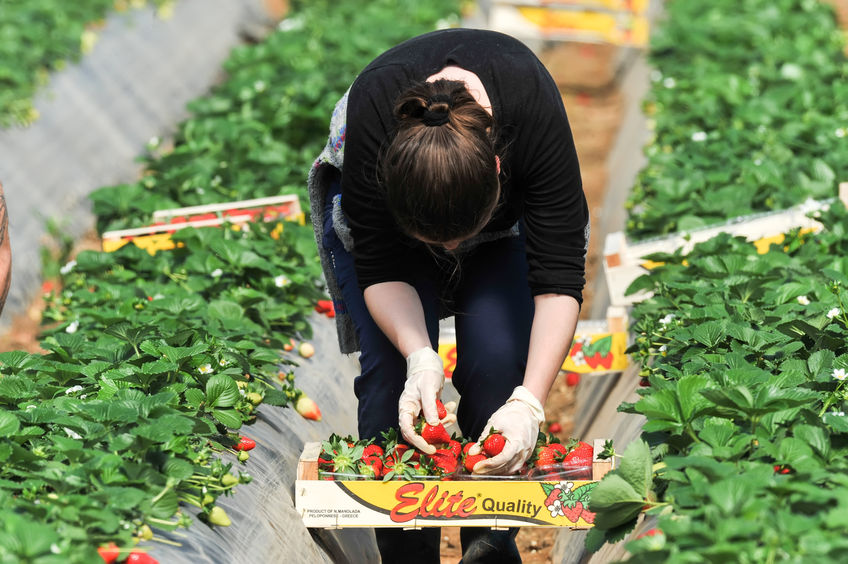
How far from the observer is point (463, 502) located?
2996 mm

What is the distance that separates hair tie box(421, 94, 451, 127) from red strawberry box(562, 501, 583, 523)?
1084 millimetres

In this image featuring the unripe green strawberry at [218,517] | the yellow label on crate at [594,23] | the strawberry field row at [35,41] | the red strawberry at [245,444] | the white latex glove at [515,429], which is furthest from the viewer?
the yellow label on crate at [594,23]

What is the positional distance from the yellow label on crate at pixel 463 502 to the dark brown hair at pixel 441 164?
0.71m

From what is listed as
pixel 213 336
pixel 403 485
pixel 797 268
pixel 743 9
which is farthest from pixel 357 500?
pixel 743 9

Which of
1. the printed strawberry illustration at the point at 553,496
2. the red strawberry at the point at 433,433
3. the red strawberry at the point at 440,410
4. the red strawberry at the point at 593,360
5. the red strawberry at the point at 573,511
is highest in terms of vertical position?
the red strawberry at the point at 440,410

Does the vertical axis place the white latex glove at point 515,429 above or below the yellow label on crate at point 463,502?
above

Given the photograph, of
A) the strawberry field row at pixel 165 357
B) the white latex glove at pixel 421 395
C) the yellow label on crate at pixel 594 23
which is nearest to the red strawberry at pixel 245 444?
the strawberry field row at pixel 165 357

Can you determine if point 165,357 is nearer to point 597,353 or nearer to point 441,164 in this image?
point 441,164

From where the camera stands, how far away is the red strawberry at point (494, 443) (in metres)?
2.96

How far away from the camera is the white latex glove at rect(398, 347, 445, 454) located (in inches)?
119

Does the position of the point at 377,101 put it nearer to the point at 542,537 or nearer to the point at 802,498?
the point at 802,498

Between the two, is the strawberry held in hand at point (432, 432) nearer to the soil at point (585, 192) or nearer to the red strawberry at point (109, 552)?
the red strawberry at point (109, 552)

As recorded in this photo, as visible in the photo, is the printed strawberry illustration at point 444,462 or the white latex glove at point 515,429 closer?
the white latex glove at point 515,429

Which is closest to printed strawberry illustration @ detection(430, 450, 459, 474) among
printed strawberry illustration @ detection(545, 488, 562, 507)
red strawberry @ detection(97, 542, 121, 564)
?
printed strawberry illustration @ detection(545, 488, 562, 507)
